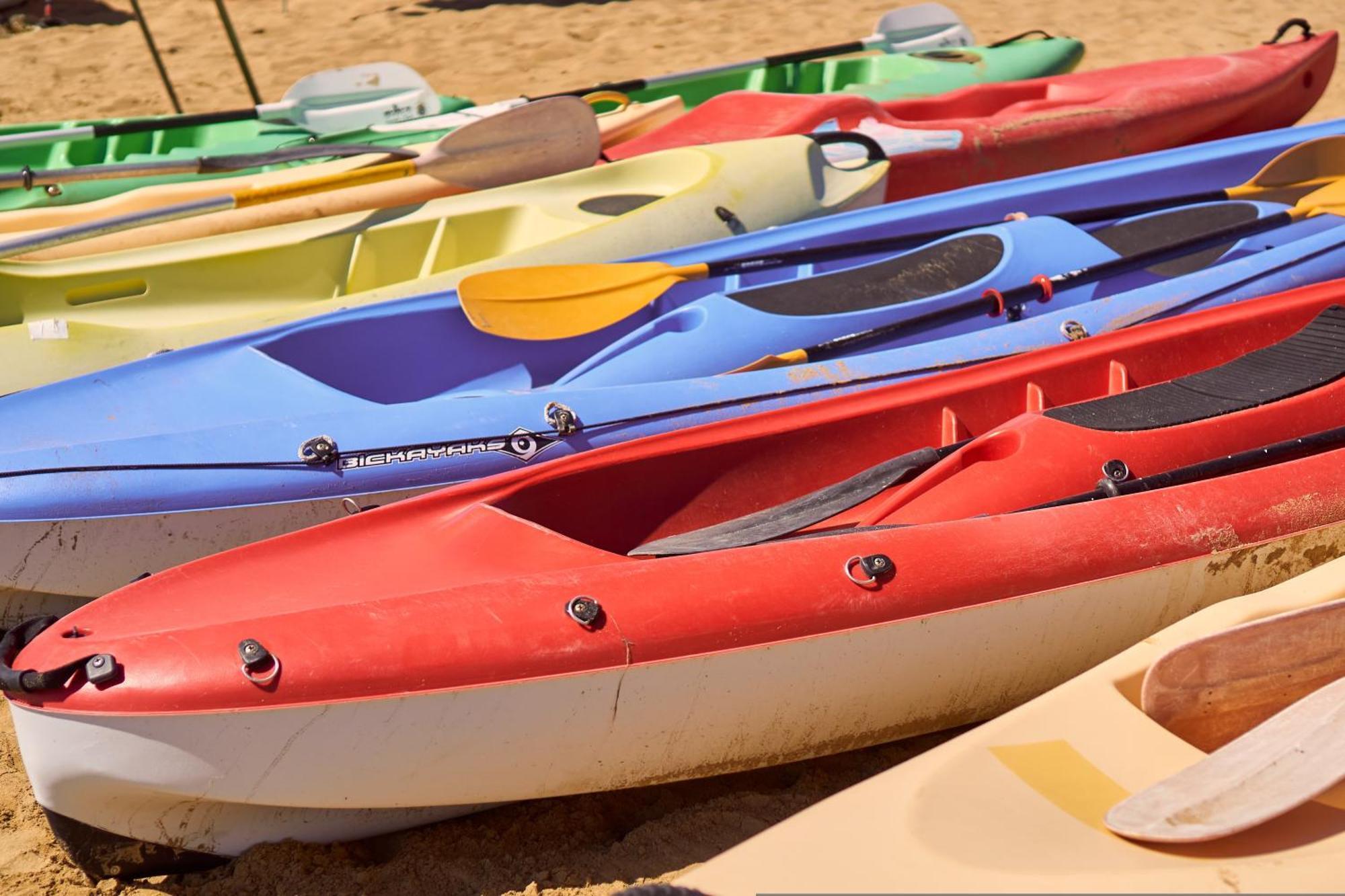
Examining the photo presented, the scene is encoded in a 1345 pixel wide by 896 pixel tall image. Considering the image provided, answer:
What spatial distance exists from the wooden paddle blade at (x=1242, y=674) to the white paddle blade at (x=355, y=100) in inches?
189

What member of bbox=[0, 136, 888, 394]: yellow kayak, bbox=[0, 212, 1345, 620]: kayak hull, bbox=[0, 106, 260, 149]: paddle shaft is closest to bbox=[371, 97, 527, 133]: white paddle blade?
bbox=[0, 106, 260, 149]: paddle shaft

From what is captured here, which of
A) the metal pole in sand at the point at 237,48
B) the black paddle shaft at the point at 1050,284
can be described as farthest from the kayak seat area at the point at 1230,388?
the metal pole in sand at the point at 237,48

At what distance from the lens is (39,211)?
481cm

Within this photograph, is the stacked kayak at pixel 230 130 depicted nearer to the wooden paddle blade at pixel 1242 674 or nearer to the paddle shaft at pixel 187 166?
the paddle shaft at pixel 187 166

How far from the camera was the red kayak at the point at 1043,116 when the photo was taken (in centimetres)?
502

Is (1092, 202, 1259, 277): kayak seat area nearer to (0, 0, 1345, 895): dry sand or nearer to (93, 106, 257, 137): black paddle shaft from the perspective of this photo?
(0, 0, 1345, 895): dry sand

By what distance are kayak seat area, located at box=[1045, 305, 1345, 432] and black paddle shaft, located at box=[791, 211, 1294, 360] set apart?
1.89ft

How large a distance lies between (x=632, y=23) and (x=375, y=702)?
23.3ft

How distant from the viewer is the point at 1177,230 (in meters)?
4.21

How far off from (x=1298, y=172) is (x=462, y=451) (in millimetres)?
3217

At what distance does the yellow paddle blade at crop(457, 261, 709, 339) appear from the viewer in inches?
142

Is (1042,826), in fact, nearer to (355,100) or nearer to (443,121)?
(443,121)

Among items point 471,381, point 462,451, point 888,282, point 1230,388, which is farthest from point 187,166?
point 1230,388

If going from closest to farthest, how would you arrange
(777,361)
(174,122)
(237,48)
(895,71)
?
(777,361), (174,122), (895,71), (237,48)
